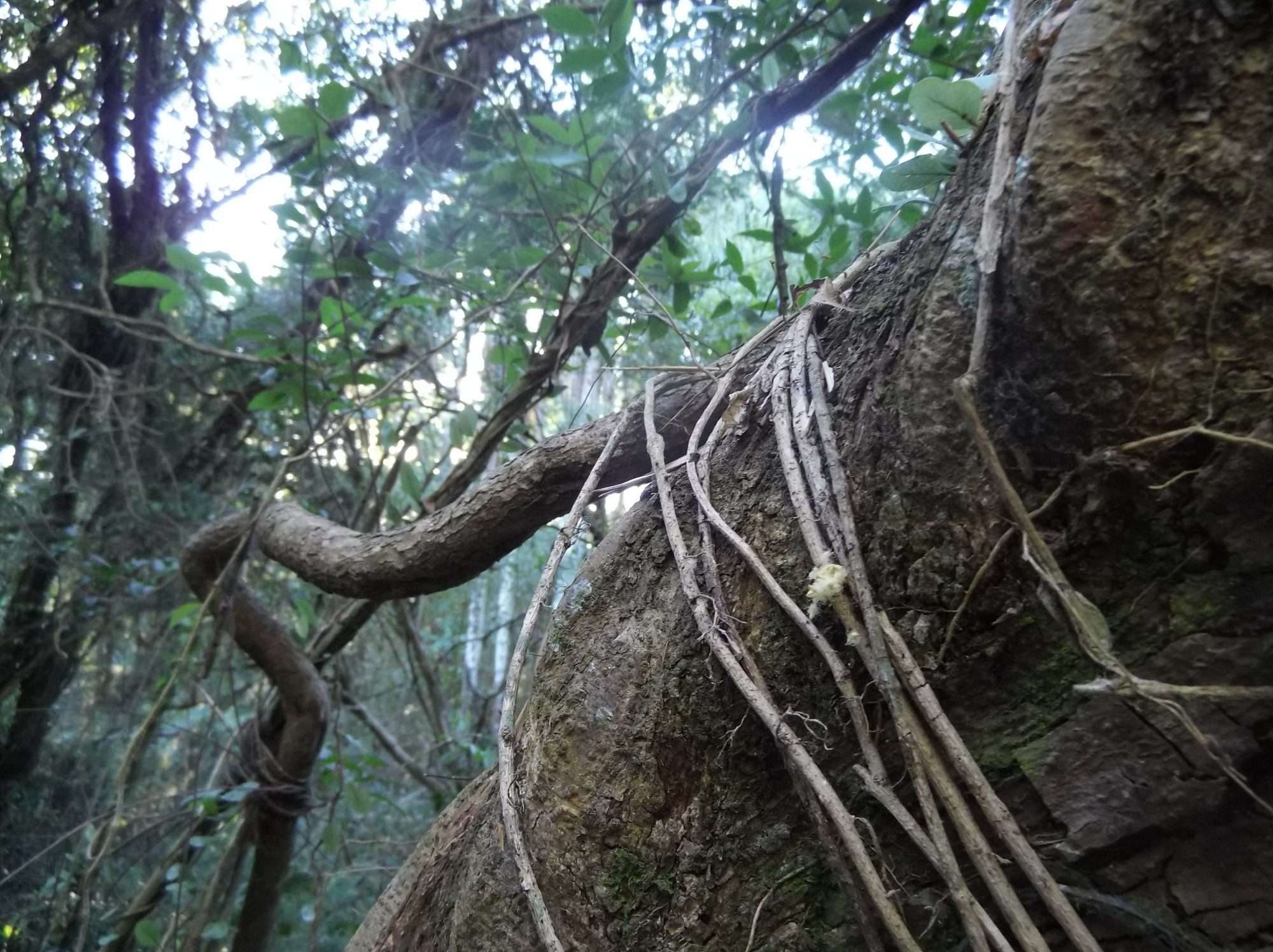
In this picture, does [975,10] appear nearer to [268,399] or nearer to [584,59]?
[584,59]

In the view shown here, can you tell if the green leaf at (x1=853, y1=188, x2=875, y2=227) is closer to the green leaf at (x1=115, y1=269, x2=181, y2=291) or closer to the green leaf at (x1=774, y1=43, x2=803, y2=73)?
the green leaf at (x1=774, y1=43, x2=803, y2=73)

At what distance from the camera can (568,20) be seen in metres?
1.29

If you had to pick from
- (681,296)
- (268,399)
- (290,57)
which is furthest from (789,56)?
(268,399)

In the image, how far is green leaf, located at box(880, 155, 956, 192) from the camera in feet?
2.62

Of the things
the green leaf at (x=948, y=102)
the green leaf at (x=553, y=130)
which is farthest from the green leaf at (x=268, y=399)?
the green leaf at (x=948, y=102)

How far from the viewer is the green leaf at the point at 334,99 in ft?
4.82

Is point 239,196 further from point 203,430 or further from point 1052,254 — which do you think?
point 1052,254

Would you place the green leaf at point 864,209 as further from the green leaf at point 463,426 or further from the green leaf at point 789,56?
the green leaf at point 463,426

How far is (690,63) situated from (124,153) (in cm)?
203

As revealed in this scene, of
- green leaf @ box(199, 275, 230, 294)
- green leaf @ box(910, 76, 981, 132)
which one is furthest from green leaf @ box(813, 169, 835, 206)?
green leaf @ box(199, 275, 230, 294)

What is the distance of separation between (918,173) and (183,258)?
1.57 meters

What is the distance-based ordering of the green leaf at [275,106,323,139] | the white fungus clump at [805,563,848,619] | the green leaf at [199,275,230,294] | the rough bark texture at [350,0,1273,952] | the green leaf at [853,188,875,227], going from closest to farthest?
the rough bark texture at [350,0,1273,952], the white fungus clump at [805,563,848,619], the green leaf at [853,188,875,227], the green leaf at [275,106,323,139], the green leaf at [199,275,230,294]

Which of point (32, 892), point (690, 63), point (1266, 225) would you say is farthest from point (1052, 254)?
point (32, 892)

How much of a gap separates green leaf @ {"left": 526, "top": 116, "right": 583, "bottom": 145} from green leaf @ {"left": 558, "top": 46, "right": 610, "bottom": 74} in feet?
0.49
